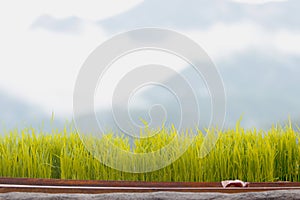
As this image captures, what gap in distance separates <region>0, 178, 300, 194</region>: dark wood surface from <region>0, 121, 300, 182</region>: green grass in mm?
237

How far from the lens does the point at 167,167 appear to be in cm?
250

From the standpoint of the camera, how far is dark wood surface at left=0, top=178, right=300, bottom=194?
1.88 m

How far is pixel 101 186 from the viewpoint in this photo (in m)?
2.15

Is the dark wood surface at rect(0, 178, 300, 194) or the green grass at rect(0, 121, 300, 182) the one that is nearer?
the dark wood surface at rect(0, 178, 300, 194)

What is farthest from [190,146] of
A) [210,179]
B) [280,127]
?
[280,127]

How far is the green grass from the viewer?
2.46 metres

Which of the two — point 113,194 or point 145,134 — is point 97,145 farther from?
point 113,194

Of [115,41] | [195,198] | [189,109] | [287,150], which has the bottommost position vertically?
[195,198]

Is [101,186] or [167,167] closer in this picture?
[101,186]

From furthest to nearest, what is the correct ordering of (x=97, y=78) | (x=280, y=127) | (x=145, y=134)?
(x=280, y=127) → (x=145, y=134) → (x=97, y=78)

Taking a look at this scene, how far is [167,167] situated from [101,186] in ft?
1.60

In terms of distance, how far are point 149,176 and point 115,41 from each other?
2.61 feet

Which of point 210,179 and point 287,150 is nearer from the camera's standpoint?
point 210,179

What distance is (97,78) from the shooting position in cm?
241
